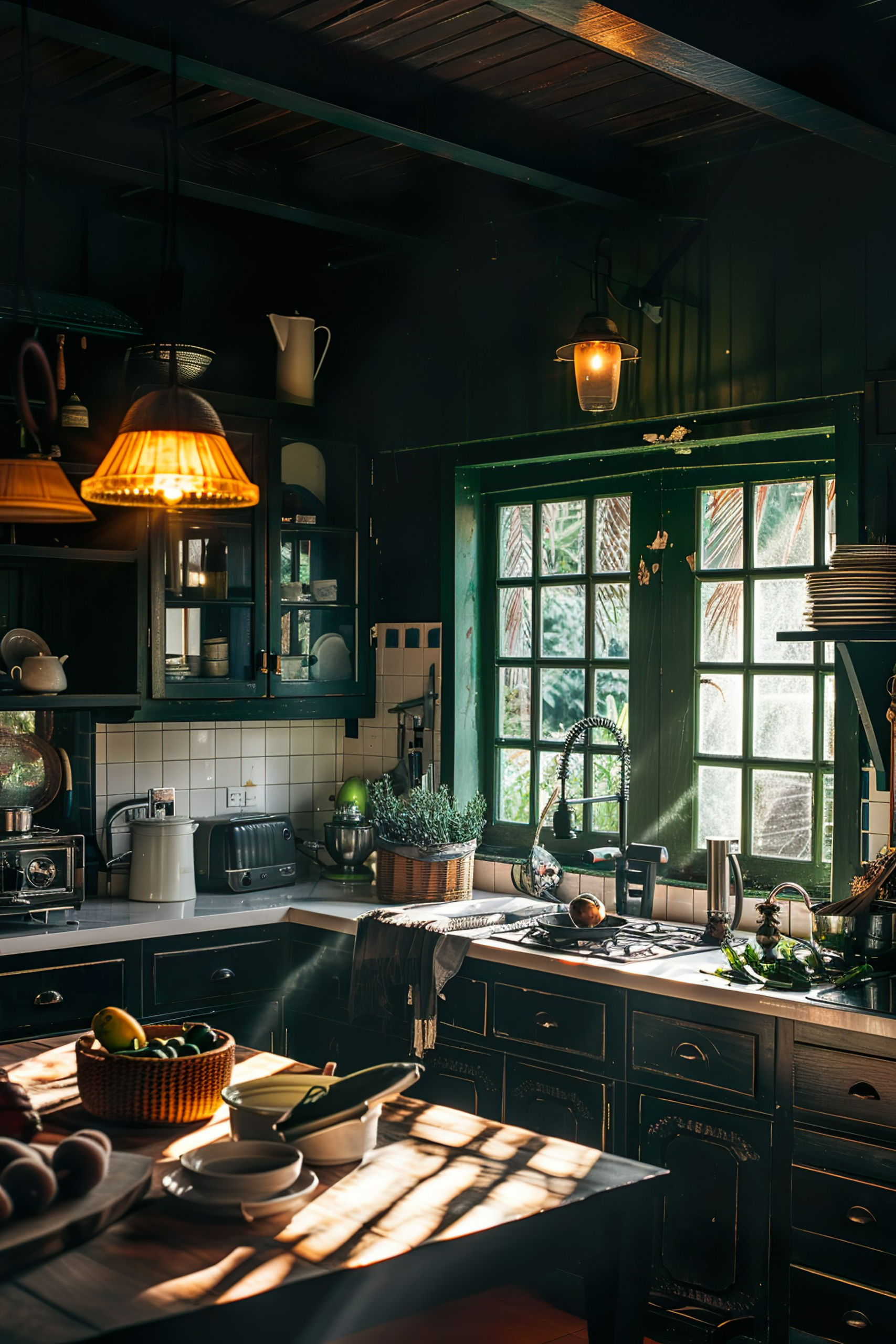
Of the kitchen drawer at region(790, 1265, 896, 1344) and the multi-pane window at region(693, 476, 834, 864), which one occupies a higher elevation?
the multi-pane window at region(693, 476, 834, 864)

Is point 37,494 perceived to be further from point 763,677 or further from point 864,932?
point 864,932

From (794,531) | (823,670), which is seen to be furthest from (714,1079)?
(794,531)

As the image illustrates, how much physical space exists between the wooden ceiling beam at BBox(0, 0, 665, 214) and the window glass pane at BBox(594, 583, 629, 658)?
46.8 inches

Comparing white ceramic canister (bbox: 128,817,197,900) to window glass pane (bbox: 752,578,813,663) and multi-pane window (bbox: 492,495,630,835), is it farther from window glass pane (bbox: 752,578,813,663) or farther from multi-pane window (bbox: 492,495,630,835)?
window glass pane (bbox: 752,578,813,663)

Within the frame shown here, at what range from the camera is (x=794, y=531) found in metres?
4.00

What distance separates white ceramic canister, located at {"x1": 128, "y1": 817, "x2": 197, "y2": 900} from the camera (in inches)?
176

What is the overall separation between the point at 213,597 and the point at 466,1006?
1646 millimetres

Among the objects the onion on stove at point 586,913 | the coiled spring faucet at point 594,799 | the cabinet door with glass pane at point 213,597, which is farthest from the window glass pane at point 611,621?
the cabinet door with glass pane at point 213,597

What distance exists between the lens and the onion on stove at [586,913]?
3.88 m

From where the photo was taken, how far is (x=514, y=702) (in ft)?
15.9

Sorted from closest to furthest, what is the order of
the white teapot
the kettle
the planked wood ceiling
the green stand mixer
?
the planked wood ceiling
the kettle
the white teapot
the green stand mixer

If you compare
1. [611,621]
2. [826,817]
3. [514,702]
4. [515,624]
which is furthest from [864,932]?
[515,624]

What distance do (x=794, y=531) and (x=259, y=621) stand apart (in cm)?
186

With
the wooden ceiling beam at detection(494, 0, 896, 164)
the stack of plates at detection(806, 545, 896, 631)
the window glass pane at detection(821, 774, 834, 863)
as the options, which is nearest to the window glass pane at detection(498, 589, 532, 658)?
the window glass pane at detection(821, 774, 834, 863)
